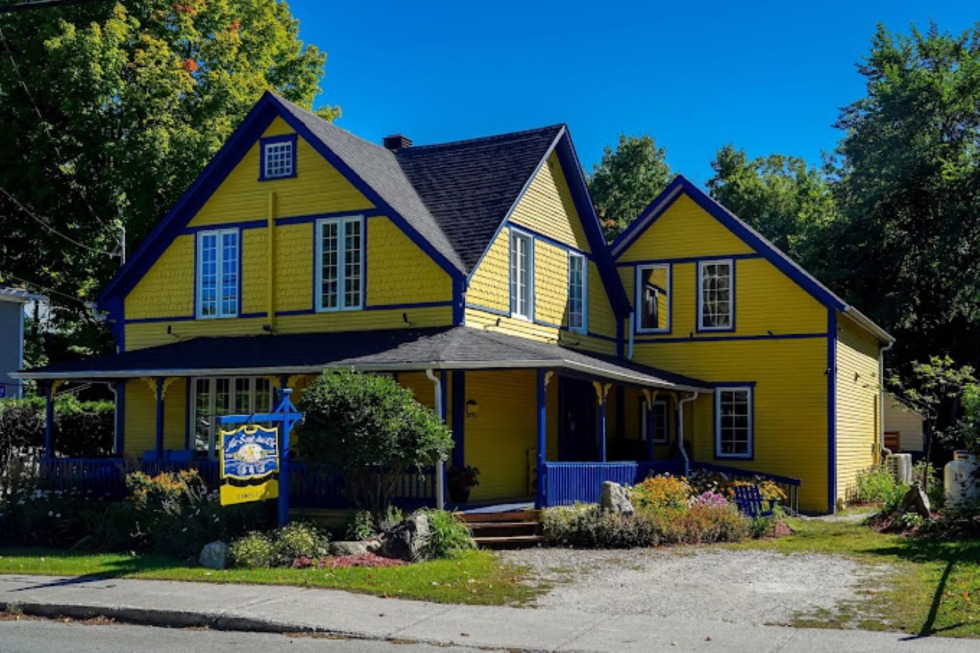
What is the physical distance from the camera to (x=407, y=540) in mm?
16438

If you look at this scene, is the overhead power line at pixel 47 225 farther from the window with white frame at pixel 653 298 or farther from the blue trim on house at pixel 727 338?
the blue trim on house at pixel 727 338

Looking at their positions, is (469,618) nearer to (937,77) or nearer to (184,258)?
(184,258)

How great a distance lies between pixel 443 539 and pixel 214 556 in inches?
132

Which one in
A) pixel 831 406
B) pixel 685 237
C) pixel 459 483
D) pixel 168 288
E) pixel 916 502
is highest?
pixel 685 237

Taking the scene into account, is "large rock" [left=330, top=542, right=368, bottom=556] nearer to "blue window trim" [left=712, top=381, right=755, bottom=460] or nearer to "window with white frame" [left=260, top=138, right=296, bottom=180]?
"window with white frame" [left=260, top=138, right=296, bottom=180]

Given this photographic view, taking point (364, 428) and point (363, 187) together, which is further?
point (363, 187)

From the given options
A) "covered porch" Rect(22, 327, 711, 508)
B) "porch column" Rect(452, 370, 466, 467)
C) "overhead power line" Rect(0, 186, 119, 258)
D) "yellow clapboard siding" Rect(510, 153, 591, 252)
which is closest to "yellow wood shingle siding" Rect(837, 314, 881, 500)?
"covered porch" Rect(22, 327, 711, 508)

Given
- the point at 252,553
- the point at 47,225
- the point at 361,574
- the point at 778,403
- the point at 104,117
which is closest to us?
the point at 361,574

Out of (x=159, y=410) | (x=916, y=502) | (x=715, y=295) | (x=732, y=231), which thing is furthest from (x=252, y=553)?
(x=732, y=231)

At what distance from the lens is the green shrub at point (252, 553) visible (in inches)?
625

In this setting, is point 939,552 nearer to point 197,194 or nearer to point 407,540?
point 407,540

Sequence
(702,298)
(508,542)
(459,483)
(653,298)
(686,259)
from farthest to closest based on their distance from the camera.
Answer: (653,298) → (686,259) → (702,298) → (459,483) → (508,542)

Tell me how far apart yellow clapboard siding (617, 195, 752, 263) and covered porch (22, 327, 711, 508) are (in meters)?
3.39

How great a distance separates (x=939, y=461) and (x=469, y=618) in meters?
30.4
